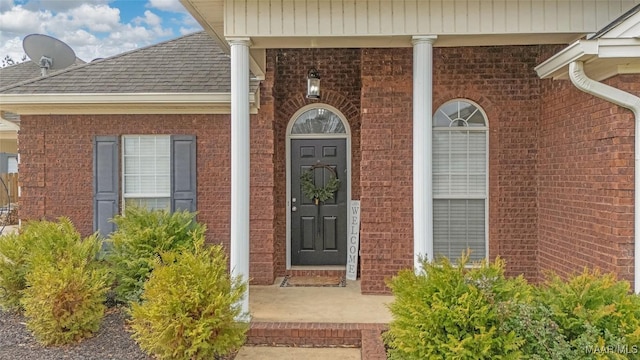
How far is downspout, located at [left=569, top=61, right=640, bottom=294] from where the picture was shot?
14.2 feet

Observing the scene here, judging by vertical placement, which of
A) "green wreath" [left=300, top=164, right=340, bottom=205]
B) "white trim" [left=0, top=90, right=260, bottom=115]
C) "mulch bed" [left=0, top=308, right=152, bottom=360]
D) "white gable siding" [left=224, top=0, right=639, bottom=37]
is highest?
"white gable siding" [left=224, top=0, right=639, bottom=37]

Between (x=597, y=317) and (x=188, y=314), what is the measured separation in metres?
3.02

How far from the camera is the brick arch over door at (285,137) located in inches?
267

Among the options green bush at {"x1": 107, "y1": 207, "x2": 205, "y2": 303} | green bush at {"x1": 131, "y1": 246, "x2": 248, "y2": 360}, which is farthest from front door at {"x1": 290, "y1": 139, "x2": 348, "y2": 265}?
green bush at {"x1": 131, "y1": 246, "x2": 248, "y2": 360}

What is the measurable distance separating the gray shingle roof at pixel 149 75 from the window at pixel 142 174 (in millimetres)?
694

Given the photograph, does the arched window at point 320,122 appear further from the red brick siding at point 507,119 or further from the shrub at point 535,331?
the shrub at point 535,331

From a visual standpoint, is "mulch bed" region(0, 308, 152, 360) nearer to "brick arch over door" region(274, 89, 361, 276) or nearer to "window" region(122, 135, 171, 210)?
"window" region(122, 135, 171, 210)

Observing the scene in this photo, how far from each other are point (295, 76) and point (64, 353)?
4.40 m

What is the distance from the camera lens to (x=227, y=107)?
6.50m

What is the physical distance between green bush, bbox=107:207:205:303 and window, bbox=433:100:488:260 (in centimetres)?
307

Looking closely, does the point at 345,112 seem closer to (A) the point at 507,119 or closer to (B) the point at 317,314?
(A) the point at 507,119

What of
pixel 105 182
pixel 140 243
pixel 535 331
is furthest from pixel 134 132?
pixel 535 331

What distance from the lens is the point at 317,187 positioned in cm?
696

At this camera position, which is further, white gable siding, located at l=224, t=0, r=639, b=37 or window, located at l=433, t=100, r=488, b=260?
window, located at l=433, t=100, r=488, b=260
